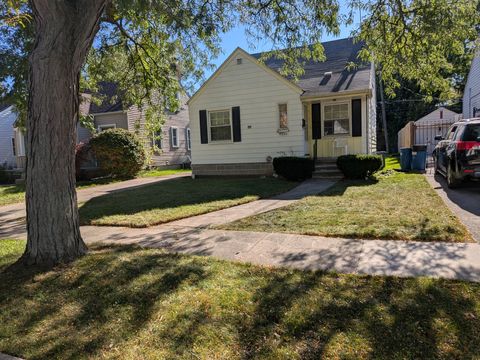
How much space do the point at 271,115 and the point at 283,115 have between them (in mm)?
490

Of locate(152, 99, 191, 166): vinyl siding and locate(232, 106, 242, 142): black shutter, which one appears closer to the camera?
locate(232, 106, 242, 142): black shutter

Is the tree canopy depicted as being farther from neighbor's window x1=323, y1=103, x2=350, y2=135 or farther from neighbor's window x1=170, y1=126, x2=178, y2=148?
neighbor's window x1=170, y1=126, x2=178, y2=148

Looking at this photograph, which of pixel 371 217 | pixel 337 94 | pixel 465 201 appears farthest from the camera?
pixel 337 94

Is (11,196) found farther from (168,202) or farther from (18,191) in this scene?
(168,202)

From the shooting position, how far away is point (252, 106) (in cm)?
1418

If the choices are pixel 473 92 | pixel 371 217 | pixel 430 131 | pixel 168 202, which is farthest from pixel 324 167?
pixel 430 131

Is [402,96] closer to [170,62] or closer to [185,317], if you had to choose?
[170,62]

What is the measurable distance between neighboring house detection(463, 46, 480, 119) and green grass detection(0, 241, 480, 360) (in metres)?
16.5

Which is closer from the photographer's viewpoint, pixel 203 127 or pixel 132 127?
pixel 203 127

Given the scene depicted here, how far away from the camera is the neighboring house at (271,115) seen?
13.5m

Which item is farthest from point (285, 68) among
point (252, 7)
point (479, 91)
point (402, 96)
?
point (402, 96)

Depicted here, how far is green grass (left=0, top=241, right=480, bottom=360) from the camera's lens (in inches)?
101

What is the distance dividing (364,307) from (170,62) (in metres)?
8.55

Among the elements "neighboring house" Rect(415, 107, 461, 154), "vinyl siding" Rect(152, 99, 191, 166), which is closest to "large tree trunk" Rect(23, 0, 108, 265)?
"vinyl siding" Rect(152, 99, 191, 166)
